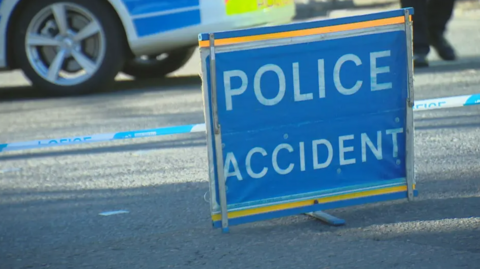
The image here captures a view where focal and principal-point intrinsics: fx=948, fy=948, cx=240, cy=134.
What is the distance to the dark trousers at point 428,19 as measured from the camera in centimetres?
898

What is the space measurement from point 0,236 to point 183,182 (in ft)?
4.08

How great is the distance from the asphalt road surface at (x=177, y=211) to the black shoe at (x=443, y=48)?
1.89 m

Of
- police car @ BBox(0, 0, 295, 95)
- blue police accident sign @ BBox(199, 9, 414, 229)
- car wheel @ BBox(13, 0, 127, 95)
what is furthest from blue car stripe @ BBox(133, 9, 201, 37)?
blue police accident sign @ BBox(199, 9, 414, 229)

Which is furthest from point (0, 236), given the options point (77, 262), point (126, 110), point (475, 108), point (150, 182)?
point (475, 108)

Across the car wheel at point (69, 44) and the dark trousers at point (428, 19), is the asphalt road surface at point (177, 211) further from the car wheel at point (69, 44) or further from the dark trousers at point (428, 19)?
the dark trousers at point (428, 19)

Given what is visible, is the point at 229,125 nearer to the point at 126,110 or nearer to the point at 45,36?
the point at 126,110

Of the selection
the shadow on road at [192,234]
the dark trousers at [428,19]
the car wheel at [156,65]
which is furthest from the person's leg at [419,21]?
the shadow on road at [192,234]

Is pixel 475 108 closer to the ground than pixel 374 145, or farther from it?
closer to the ground

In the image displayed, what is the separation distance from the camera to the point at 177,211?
486 centimetres

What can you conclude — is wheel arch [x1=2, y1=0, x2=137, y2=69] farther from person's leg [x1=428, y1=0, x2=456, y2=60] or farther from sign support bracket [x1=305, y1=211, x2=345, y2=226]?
sign support bracket [x1=305, y1=211, x2=345, y2=226]

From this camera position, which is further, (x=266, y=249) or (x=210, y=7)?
(x=210, y=7)

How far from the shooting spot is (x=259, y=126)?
4492 millimetres

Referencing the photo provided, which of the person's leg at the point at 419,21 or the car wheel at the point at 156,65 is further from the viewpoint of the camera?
the car wheel at the point at 156,65

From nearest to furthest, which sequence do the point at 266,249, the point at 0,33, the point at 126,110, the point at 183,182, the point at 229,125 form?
the point at 266,249 → the point at 229,125 → the point at 183,182 → the point at 126,110 → the point at 0,33
